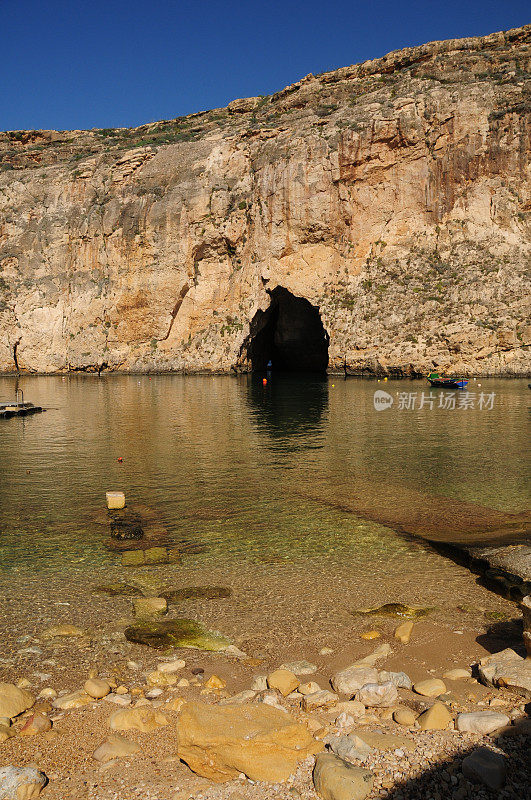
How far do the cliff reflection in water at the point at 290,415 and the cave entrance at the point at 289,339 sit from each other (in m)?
26.3

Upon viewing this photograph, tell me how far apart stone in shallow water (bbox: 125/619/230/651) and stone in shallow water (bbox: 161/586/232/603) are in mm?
835

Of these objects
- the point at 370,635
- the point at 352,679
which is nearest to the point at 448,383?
the point at 370,635

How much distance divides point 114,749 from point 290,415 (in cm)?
2895

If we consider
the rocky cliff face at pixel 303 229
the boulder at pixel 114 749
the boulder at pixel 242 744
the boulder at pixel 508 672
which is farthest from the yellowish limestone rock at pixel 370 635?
the rocky cliff face at pixel 303 229

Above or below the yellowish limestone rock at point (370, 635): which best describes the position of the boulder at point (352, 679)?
above

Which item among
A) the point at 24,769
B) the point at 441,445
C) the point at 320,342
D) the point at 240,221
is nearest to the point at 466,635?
the point at 24,769

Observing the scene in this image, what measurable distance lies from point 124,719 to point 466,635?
186 inches

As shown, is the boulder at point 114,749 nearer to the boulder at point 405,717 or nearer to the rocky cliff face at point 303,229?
the boulder at point 405,717

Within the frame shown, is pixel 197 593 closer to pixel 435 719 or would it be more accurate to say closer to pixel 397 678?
pixel 397 678

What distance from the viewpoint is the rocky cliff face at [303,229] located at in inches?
2509

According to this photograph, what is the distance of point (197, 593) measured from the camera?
376 inches

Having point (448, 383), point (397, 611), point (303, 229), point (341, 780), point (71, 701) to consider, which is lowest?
point (397, 611)

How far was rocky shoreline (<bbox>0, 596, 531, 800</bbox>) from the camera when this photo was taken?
4836mm

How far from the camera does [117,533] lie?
12797 millimetres
